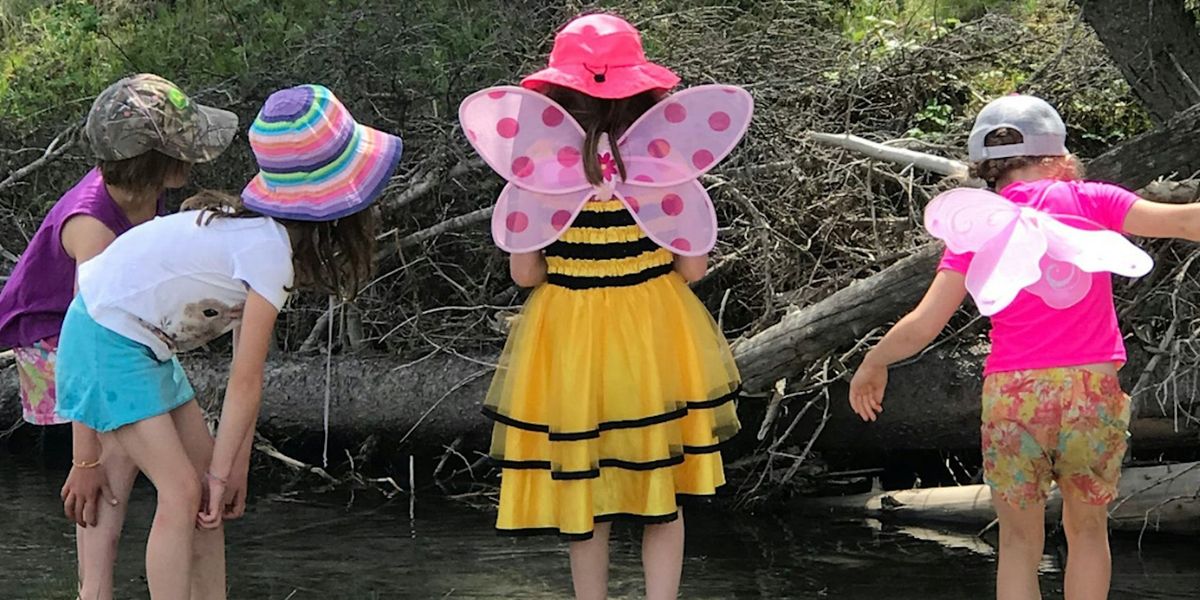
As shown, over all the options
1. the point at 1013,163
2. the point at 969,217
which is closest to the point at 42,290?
the point at 969,217

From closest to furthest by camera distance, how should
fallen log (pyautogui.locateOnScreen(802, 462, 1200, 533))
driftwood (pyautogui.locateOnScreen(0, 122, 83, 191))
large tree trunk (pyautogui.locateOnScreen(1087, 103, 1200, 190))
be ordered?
large tree trunk (pyautogui.locateOnScreen(1087, 103, 1200, 190)) < fallen log (pyautogui.locateOnScreen(802, 462, 1200, 533)) < driftwood (pyautogui.locateOnScreen(0, 122, 83, 191))

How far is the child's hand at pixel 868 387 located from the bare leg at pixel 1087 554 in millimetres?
505

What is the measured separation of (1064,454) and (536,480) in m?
1.29

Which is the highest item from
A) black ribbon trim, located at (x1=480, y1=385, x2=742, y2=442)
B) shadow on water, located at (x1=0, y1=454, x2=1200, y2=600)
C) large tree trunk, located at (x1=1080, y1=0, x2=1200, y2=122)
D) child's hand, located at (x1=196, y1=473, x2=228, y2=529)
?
large tree trunk, located at (x1=1080, y1=0, x2=1200, y2=122)

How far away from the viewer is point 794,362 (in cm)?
501

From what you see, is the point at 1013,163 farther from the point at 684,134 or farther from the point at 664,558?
the point at 664,558

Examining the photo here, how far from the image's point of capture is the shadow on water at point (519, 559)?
4465 mm

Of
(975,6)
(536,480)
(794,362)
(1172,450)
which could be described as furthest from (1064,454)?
(975,6)

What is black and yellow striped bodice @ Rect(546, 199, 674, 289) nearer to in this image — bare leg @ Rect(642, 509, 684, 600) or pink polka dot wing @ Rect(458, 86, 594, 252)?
pink polka dot wing @ Rect(458, 86, 594, 252)

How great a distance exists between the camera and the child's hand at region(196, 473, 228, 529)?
128 inches

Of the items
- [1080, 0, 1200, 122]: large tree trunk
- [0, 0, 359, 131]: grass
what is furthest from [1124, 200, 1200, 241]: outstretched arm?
[0, 0, 359, 131]: grass

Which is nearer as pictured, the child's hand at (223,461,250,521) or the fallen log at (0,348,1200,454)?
the child's hand at (223,461,250,521)

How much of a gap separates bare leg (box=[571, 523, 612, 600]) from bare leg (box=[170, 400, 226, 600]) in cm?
90

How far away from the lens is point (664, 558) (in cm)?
351
